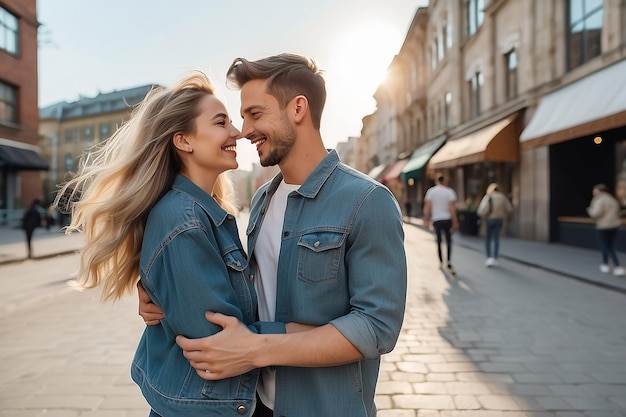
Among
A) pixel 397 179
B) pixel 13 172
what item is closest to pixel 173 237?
pixel 13 172

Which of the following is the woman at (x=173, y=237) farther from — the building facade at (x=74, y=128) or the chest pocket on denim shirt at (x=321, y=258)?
the building facade at (x=74, y=128)

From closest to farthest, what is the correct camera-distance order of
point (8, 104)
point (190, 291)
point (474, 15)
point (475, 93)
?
point (190, 291) < point (475, 93) < point (474, 15) < point (8, 104)

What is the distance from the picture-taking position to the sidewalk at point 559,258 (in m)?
8.42

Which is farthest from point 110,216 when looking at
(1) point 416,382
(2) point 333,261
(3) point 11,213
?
(3) point 11,213

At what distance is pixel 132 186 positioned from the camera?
4.90ft

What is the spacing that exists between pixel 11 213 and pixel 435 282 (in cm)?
2571

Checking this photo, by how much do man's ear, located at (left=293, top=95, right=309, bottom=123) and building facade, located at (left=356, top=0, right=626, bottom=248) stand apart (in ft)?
35.3

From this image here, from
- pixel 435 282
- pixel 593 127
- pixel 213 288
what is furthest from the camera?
pixel 593 127

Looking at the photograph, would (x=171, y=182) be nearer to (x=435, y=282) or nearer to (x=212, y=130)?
(x=212, y=130)

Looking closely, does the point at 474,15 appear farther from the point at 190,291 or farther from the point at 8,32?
the point at 8,32

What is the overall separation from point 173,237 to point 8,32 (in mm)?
29870

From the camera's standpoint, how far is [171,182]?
5.18 ft

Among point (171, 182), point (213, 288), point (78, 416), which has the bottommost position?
point (78, 416)

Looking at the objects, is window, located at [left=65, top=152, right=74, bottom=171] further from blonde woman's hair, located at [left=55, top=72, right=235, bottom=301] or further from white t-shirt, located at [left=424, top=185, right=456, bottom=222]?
blonde woman's hair, located at [left=55, top=72, right=235, bottom=301]
